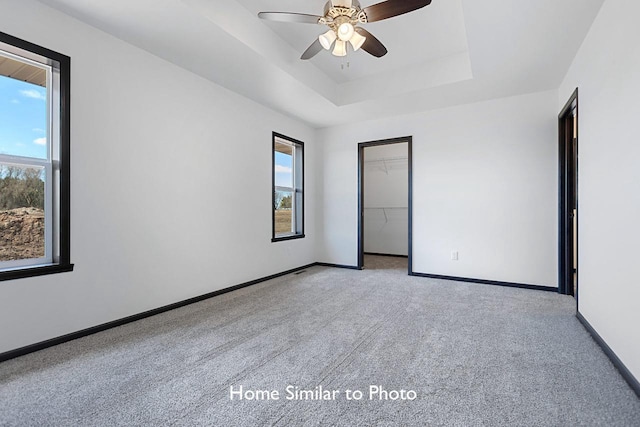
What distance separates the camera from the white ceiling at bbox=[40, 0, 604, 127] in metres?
2.34

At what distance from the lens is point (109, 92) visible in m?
2.60

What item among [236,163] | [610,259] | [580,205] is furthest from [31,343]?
[580,205]

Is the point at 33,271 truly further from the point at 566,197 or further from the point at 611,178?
the point at 566,197

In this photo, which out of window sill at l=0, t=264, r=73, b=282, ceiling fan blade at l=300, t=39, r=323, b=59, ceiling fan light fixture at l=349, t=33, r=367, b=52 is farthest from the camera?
ceiling fan blade at l=300, t=39, r=323, b=59

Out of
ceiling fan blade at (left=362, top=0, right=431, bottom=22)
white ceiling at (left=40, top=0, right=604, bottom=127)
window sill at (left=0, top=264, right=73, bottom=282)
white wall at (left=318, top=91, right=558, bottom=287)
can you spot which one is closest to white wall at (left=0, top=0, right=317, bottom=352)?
window sill at (left=0, top=264, right=73, bottom=282)

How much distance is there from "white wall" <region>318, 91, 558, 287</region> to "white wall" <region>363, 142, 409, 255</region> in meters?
2.08

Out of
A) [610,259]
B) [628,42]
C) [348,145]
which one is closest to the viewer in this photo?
[628,42]

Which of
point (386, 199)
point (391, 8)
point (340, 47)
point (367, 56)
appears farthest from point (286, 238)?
point (391, 8)

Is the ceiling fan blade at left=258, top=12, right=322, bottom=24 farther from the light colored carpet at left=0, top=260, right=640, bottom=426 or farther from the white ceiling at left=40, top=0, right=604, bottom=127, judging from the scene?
the light colored carpet at left=0, top=260, right=640, bottom=426

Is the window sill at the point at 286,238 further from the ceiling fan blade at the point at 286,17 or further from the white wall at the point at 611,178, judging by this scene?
the white wall at the point at 611,178

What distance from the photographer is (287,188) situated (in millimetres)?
5070


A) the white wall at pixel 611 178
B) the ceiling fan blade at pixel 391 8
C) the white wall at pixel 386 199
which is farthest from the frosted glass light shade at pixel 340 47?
the white wall at pixel 386 199

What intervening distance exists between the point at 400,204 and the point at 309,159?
2681 millimetres

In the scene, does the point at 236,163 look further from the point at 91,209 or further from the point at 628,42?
the point at 628,42
